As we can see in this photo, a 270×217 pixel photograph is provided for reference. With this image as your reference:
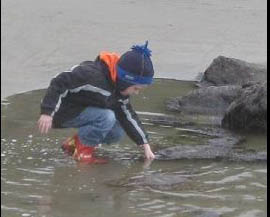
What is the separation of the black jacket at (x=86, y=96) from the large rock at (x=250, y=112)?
1.11m

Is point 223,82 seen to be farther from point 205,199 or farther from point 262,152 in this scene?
point 205,199

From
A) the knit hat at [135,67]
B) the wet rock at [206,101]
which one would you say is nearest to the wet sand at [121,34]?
the wet rock at [206,101]

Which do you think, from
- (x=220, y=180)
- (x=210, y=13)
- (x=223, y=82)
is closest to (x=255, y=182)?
(x=220, y=180)

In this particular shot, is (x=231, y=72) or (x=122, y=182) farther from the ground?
(x=231, y=72)

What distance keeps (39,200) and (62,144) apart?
1.32m

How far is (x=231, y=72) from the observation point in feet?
26.1

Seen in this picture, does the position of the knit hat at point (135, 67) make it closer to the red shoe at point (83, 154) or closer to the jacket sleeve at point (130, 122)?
the jacket sleeve at point (130, 122)

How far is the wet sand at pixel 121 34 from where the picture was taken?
8484 millimetres

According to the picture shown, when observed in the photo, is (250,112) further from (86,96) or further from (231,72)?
(231,72)

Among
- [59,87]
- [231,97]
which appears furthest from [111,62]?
[231,97]

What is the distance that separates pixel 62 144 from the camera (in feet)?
18.1

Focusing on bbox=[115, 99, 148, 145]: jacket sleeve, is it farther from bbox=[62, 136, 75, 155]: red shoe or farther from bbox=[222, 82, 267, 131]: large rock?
bbox=[222, 82, 267, 131]: large rock

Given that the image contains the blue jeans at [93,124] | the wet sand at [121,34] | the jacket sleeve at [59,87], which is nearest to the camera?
the jacket sleeve at [59,87]

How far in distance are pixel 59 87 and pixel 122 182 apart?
732mm
